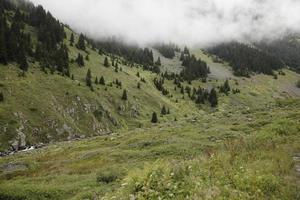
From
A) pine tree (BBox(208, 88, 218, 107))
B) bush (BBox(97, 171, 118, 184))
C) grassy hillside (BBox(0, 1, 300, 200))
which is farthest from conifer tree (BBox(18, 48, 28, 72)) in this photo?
bush (BBox(97, 171, 118, 184))

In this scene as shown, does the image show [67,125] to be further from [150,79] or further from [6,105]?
[150,79]

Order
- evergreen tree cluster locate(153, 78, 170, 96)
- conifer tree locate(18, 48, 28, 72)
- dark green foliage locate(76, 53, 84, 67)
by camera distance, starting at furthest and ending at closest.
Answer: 1. evergreen tree cluster locate(153, 78, 170, 96)
2. dark green foliage locate(76, 53, 84, 67)
3. conifer tree locate(18, 48, 28, 72)

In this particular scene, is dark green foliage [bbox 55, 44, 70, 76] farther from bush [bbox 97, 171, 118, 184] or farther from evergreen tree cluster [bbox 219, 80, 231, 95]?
bush [bbox 97, 171, 118, 184]

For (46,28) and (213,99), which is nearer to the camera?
(46,28)

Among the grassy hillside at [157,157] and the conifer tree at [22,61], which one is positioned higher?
the conifer tree at [22,61]

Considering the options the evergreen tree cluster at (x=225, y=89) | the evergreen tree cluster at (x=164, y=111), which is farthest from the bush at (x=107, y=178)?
the evergreen tree cluster at (x=225, y=89)

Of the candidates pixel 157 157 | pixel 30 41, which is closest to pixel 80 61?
pixel 30 41

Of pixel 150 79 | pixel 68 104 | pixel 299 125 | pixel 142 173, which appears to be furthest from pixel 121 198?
pixel 150 79

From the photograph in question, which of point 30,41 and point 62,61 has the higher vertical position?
point 30,41

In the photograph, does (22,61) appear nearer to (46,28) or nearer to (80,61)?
(80,61)

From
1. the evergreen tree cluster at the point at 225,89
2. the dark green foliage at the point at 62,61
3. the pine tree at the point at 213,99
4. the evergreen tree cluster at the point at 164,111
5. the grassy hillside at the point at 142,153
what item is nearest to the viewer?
the grassy hillside at the point at 142,153

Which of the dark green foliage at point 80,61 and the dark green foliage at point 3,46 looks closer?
the dark green foliage at point 3,46

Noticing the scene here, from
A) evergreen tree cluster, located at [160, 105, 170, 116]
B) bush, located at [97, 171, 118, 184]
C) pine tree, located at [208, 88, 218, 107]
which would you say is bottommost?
bush, located at [97, 171, 118, 184]

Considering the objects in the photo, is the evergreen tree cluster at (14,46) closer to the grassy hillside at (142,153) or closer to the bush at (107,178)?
the grassy hillside at (142,153)
